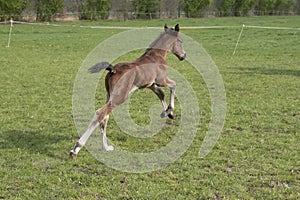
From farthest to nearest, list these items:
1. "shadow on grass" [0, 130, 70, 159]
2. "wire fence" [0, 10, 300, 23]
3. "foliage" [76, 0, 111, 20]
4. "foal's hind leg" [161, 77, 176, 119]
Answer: "foliage" [76, 0, 111, 20], "wire fence" [0, 10, 300, 23], "foal's hind leg" [161, 77, 176, 119], "shadow on grass" [0, 130, 70, 159]

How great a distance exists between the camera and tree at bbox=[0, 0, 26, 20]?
38.0 metres

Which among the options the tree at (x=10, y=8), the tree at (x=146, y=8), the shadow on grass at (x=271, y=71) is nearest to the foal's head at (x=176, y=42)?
the shadow on grass at (x=271, y=71)

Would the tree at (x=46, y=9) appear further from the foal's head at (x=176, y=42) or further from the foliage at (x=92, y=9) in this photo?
the foal's head at (x=176, y=42)

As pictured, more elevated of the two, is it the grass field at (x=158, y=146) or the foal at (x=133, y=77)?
the foal at (x=133, y=77)

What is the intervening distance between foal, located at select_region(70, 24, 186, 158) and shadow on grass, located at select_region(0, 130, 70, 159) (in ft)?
2.59

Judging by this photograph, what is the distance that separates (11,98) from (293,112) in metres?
6.62

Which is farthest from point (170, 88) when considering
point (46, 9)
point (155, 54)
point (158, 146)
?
point (46, 9)

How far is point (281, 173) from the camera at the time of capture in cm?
541

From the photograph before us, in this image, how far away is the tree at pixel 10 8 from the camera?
125 feet

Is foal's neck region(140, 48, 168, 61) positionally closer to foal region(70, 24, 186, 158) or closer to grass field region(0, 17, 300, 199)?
foal region(70, 24, 186, 158)

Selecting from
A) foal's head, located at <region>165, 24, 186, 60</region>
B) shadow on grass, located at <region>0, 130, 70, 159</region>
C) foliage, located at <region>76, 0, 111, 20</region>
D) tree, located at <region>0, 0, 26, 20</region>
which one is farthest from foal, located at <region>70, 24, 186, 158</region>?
foliage, located at <region>76, 0, 111, 20</region>

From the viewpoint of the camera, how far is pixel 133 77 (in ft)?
19.2

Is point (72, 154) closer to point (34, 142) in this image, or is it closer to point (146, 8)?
point (34, 142)

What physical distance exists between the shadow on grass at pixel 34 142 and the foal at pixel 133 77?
79 centimetres
